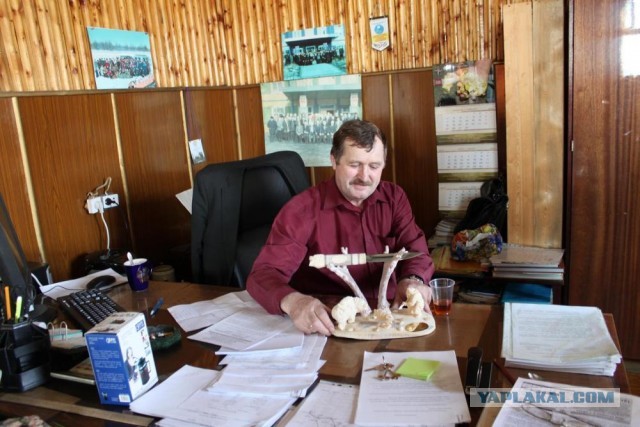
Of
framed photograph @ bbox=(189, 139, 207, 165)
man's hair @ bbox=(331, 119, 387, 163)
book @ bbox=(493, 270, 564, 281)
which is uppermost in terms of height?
man's hair @ bbox=(331, 119, 387, 163)

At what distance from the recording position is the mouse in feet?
6.66

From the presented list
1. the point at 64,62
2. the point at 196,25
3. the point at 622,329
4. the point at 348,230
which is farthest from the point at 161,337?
the point at 196,25

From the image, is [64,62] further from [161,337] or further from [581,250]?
[581,250]

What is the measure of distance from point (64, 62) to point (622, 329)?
328cm

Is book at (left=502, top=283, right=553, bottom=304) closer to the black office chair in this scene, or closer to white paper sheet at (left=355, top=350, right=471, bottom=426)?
the black office chair

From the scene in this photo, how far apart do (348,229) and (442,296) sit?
0.52 metres

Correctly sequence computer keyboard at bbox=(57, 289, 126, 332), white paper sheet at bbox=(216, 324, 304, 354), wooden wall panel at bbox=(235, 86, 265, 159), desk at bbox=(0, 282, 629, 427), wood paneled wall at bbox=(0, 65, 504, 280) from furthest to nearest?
wooden wall panel at bbox=(235, 86, 265, 159), wood paneled wall at bbox=(0, 65, 504, 280), computer keyboard at bbox=(57, 289, 126, 332), white paper sheet at bbox=(216, 324, 304, 354), desk at bbox=(0, 282, 629, 427)

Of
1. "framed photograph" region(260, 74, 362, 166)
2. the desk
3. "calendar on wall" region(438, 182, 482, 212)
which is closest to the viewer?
the desk

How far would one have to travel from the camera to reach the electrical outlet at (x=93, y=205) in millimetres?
2852

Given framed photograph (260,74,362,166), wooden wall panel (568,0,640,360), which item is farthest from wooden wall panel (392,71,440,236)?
wooden wall panel (568,0,640,360)

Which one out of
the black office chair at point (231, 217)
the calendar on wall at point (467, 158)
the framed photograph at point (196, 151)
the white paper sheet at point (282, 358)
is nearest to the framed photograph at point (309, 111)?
the framed photograph at point (196, 151)

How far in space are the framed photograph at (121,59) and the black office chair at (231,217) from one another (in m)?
1.24

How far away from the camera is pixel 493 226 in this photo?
2949 millimetres

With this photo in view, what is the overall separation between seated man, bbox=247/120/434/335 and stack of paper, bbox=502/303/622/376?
1.15 ft
